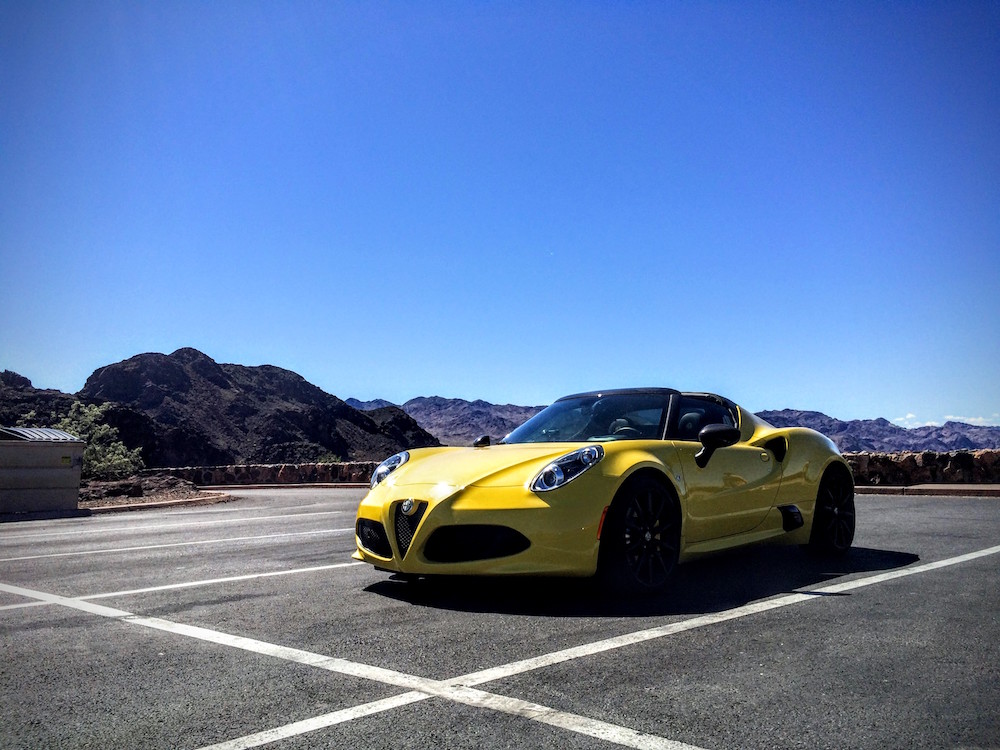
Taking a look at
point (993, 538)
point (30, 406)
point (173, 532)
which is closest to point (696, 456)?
→ point (993, 538)

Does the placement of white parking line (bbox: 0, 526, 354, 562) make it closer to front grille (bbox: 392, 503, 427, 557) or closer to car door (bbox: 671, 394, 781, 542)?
front grille (bbox: 392, 503, 427, 557)

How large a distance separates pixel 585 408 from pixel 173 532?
6136 mm

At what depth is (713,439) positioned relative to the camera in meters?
5.61

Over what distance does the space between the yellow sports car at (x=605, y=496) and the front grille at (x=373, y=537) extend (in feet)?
0.04

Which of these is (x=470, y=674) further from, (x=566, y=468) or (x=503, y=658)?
(x=566, y=468)

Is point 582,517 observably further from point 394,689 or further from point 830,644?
point 394,689

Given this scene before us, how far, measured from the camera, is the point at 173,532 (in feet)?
34.0

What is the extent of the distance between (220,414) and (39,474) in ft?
252

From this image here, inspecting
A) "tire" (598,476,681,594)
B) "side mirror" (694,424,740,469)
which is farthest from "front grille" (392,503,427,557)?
"side mirror" (694,424,740,469)

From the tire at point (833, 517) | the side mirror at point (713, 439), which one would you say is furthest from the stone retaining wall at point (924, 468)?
the side mirror at point (713, 439)

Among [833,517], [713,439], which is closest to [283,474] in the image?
[833,517]

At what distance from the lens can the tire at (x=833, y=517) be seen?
22.2 feet

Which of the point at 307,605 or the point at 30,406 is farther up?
the point at 30,406

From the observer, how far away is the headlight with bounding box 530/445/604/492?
5.01m
